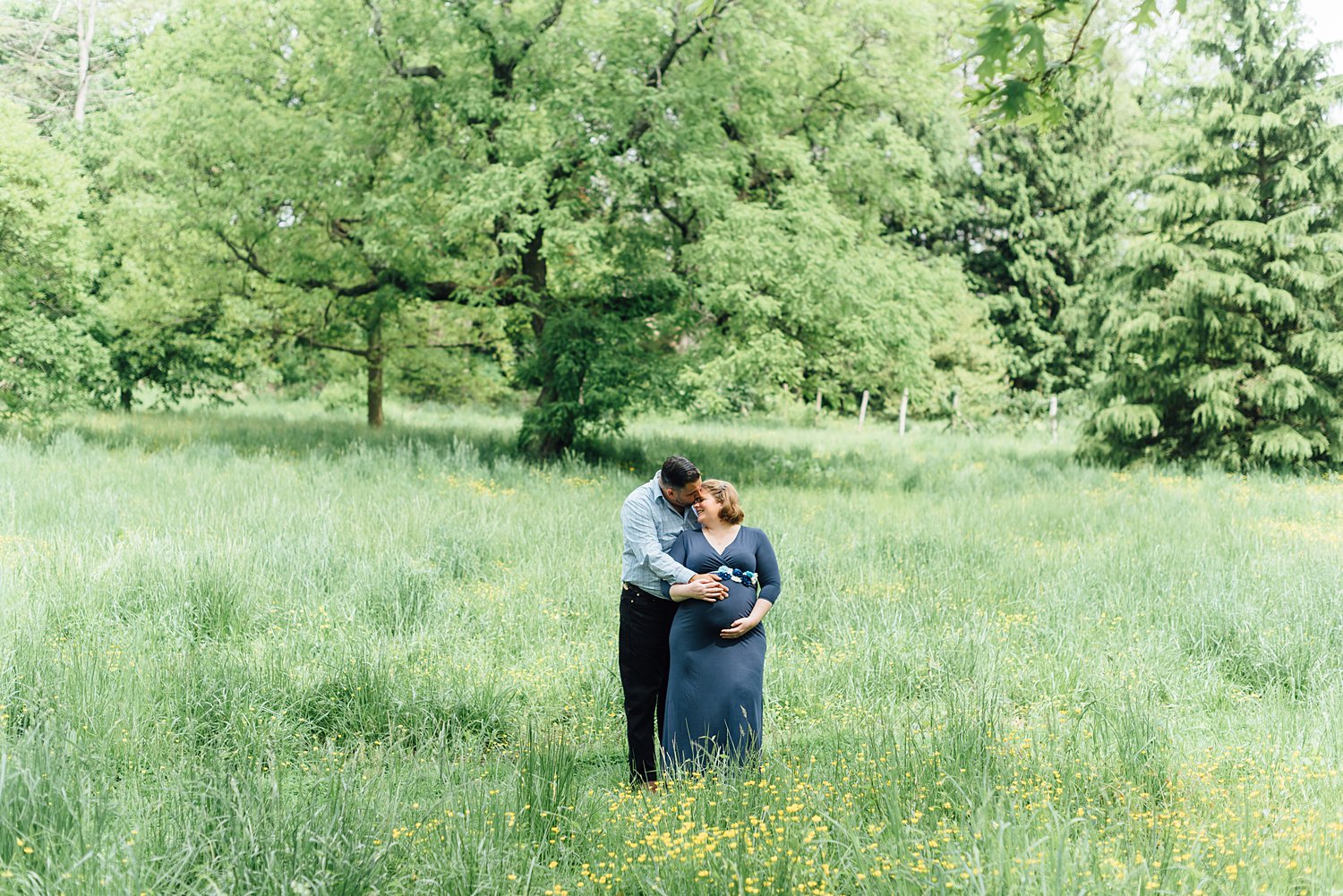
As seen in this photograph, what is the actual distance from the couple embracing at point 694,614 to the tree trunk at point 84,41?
2717 cm

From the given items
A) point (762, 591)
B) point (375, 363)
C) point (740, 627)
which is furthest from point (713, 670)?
point (375, 363)

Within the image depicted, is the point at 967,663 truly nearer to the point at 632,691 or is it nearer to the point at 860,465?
the point at 632,691

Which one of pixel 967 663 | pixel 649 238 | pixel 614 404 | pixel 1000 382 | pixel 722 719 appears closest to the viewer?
pixel 722 719

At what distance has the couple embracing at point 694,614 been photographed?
432 centimetres

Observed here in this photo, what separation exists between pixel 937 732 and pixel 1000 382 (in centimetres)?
3222

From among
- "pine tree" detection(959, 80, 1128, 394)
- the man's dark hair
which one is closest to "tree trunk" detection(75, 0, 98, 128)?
the man's dark hair

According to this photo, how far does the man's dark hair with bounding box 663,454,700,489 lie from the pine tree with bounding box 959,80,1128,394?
32.7 metres

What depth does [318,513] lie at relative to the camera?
9289 mm

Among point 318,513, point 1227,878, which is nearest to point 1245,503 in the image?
point 1227,878

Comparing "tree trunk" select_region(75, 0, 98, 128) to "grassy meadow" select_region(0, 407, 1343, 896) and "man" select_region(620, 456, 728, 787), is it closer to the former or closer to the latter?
"grassy meadow" select_region(0, 407, 1343, 896)

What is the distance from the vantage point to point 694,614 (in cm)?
436

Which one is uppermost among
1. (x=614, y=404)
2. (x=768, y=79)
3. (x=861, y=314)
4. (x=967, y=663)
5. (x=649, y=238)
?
(x=768, y=79)

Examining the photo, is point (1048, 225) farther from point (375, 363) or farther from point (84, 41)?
point (84, 41)

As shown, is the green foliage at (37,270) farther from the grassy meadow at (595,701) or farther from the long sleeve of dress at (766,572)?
the long sleeve of dress at (766,572)
